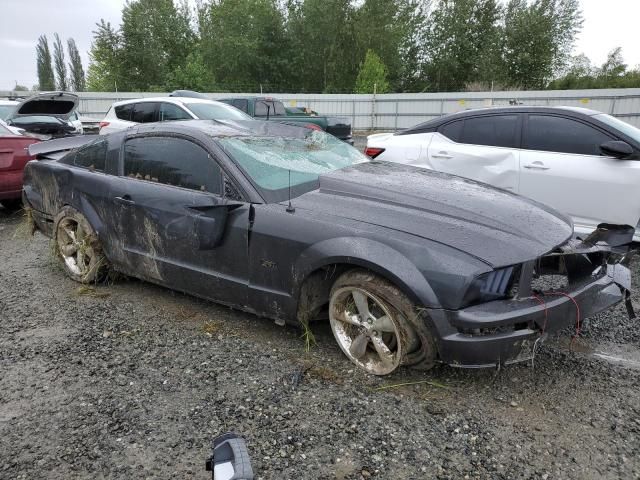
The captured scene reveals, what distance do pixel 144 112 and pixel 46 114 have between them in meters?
2.37

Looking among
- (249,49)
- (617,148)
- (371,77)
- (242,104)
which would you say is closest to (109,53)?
(249,49)

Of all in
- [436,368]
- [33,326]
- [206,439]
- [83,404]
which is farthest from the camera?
[33,326]

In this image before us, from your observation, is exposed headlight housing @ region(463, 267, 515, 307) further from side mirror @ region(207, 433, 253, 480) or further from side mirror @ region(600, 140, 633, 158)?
side mirror @ region(600, 140, 633, 158)

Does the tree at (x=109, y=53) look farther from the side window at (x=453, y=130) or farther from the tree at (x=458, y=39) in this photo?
the side window at (x=453, y=130)

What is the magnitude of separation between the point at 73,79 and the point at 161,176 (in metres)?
Result: 76.2

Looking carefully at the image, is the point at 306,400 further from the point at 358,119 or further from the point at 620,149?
the point at 358,119

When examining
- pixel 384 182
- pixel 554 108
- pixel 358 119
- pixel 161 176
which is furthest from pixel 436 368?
pixel 358 119

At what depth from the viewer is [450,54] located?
40.4m

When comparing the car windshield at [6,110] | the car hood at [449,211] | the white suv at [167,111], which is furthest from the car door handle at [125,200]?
the car windshield at [6,110]

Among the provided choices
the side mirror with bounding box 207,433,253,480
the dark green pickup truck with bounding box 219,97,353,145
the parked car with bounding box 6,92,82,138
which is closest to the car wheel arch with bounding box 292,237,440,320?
the side mirror with bounding box 207,433,253,480

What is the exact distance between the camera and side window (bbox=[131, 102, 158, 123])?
896 centimetres

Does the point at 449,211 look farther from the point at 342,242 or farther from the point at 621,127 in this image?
the point at 621,127

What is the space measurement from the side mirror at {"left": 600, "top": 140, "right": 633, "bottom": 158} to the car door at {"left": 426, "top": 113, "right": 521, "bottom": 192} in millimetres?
802

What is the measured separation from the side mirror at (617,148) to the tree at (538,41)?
122 feet
